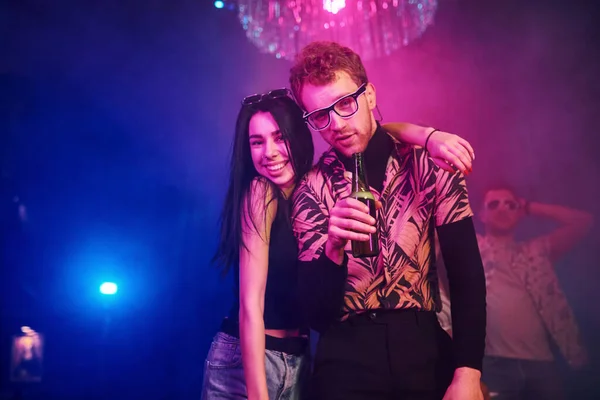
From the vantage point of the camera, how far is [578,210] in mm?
3965

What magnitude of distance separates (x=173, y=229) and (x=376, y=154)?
80.1 inches

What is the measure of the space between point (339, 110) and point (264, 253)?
0.69 m

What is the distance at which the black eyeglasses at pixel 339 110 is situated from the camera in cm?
186

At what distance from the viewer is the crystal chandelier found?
9.64 ft

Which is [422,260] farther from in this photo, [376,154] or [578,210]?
[578,210]

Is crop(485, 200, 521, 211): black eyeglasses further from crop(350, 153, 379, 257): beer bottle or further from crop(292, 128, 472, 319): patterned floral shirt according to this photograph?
crop(350, 153, 379, 257): beer bottle

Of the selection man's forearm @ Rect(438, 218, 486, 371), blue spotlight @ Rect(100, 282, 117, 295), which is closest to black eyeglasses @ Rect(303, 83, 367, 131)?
man's forearm @ Rect(438, 218, 486, 371)

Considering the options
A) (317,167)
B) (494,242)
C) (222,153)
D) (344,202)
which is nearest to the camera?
(344,202)

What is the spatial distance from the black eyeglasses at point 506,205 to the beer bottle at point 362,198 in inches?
105

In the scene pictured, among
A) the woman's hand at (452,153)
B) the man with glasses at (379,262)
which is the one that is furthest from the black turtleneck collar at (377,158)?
the woman's hand at (452,153)

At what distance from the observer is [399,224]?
5.80 feet

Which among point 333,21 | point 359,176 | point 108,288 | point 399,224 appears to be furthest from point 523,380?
point 108,288

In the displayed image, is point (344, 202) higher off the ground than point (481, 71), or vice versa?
point (481, 71)

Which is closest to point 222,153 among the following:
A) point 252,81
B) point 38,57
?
point 252,81
